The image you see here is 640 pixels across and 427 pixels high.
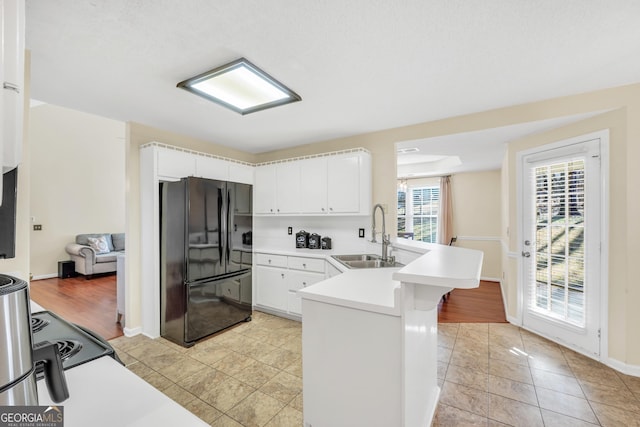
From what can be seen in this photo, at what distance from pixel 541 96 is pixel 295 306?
Answer: 11.1 ft

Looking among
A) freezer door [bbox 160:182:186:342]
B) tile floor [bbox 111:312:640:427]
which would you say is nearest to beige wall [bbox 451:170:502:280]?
tile floor [bbox 111:312:640:427]

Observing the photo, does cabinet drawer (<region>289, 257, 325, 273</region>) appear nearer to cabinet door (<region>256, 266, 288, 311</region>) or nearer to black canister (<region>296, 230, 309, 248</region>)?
cabinet door (<region>256, 266, 288, 311</region>)

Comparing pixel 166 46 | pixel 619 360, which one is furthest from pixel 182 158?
pixel 619 360

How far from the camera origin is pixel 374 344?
1334 mm

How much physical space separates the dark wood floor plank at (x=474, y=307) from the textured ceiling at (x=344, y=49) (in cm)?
256

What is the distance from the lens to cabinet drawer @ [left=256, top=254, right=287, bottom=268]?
3609 millimetres

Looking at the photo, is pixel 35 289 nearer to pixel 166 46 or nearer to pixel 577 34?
pixel 166 46

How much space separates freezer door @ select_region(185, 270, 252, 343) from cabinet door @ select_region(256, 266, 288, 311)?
0.21 meters

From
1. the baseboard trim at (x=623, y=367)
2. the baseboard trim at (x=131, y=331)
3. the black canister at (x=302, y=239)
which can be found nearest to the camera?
the baseboard trim at (x=623, y=367)

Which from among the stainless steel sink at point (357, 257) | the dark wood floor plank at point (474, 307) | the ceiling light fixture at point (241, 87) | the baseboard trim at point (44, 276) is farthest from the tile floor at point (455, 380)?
the baseboard trim at point (44, 276)

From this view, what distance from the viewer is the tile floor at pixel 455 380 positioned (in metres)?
1.82

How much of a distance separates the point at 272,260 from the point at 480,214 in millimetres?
4485

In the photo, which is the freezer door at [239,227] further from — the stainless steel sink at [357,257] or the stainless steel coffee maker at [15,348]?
the stainless steel coffee maker at [15,348]

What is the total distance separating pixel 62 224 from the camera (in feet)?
19.4
